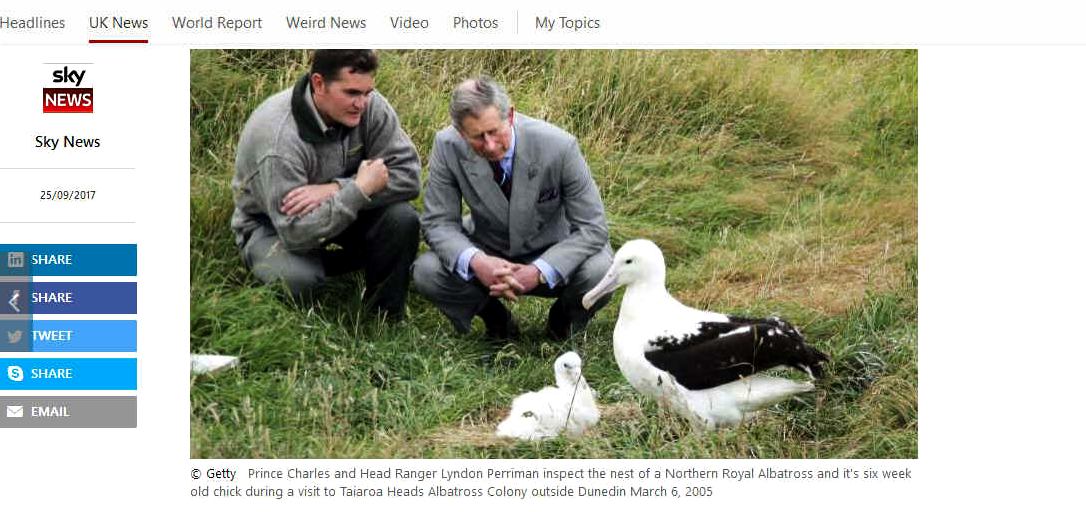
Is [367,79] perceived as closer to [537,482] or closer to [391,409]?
[391,409]

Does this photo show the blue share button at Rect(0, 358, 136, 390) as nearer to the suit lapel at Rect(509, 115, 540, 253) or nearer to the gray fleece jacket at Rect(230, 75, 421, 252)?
the gray fleece jacket at Rect(230, 75, 421, 252)

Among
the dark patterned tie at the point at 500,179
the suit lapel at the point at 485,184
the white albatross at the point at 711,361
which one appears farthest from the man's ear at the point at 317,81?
the white albatross at the point at 711,361

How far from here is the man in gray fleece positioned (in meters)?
5.64

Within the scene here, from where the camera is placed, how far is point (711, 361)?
5.14 m

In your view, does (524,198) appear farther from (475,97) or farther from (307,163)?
(307,163)

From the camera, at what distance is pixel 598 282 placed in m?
5.86

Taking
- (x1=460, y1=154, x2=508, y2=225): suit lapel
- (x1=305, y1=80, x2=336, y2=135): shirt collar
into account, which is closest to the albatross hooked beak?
(x1=460, y1=154, x2=508, y2=225): suit lapel

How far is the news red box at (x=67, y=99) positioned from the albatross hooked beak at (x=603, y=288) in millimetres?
2119

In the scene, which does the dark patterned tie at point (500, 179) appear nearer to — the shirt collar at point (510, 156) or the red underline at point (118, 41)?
the shirt collar at point (510, 156)

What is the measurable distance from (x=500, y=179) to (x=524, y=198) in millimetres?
142

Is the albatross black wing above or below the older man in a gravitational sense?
below

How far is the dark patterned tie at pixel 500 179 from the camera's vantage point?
18.7 ft

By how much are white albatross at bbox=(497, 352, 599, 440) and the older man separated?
551 millimetres

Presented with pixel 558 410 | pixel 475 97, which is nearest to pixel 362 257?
pixel 475 97
